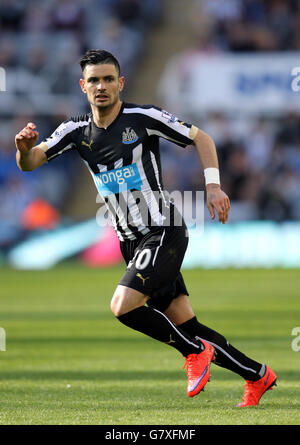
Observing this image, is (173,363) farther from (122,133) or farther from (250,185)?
(250,185)

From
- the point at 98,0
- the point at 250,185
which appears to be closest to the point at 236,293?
the point at 250,185

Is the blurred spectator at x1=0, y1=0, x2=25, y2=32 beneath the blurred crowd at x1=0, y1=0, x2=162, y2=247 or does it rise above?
above

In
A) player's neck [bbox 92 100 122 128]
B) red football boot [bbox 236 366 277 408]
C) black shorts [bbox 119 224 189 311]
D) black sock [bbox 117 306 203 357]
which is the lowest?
red football boot [bbox 236 366 277 408]

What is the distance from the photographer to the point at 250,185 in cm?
1998

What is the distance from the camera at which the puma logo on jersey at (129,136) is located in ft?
19.4

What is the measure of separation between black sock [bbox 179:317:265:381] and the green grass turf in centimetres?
22

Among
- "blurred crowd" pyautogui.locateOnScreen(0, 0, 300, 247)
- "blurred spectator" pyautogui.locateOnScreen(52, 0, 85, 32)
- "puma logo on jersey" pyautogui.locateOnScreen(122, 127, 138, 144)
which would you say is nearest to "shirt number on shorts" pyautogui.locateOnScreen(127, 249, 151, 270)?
"puma logo on jersey" pyautogui.locateOnScreen(122, 127, 138, 144)

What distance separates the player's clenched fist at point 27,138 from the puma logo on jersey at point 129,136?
58cm

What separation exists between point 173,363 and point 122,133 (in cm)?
302

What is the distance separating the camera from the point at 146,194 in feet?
19.5

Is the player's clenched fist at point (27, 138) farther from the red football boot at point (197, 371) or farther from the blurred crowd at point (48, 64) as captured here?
the blurred crowd at point (48, 64)

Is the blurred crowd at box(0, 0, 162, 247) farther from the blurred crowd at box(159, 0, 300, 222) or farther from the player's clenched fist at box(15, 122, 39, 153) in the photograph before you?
the player's clenched fist at box(15, 122, 39, 153)

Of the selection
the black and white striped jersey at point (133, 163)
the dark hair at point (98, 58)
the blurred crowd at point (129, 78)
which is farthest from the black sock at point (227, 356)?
the blurred crowd at point (129, 78)

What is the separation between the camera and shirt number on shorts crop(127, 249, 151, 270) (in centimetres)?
574
